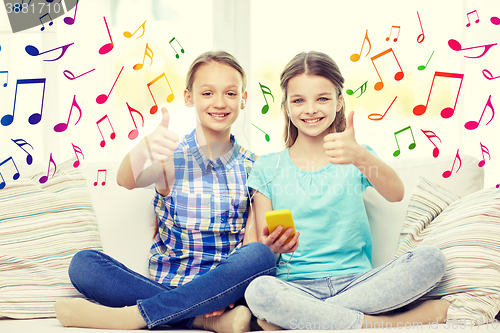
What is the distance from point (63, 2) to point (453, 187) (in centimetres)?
178

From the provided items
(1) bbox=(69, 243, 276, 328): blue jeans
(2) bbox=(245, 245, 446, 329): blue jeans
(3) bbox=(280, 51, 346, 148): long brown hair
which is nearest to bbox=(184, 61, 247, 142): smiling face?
(3) bbox=(280, 51, 346, 148): long brown hair

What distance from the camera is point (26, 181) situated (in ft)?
4.24

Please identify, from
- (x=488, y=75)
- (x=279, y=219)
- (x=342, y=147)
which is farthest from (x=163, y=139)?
(x=488, y=75)

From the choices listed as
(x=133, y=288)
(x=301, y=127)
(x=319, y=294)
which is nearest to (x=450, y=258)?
(x=319, y=294)

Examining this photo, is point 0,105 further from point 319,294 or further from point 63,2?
point 319,294

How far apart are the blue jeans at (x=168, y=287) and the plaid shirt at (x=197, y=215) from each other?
15 cm

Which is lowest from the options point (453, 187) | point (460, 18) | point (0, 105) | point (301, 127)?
point (453, 187)

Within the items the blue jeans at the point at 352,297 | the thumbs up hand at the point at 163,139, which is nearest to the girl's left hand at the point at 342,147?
the blue jeans at the point at 352,297

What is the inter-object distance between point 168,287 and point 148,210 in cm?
33

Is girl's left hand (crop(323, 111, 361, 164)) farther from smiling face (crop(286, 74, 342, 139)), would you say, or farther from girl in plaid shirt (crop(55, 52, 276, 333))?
girl in plaid shirt (crop(55, 52, 276, 333))

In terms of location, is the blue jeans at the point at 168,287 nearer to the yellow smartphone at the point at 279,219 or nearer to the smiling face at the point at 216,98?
the yellow smartphone at the point at 279,219

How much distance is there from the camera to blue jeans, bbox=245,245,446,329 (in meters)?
0.93

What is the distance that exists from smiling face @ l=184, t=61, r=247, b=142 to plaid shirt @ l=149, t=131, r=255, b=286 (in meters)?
0.09

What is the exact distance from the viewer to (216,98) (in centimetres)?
132
